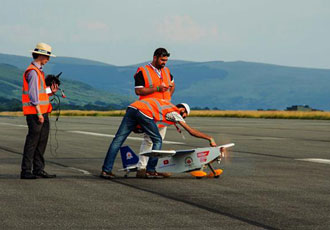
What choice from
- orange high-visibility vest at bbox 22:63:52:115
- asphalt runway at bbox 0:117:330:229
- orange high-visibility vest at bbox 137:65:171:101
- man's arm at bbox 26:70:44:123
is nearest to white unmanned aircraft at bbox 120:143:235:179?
asphalt runway at bbox 0:117:330:229

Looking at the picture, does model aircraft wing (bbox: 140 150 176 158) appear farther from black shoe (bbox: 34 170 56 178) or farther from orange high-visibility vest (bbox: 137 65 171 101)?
black shoe (bbox: 34 170 56 178)

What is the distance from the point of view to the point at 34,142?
35.9 feet

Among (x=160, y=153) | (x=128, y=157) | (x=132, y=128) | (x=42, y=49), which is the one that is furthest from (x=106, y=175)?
(x=42, y=49)

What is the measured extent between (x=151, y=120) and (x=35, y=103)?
1.74 metres

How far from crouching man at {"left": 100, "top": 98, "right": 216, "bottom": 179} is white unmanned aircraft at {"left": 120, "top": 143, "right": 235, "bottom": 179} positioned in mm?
163

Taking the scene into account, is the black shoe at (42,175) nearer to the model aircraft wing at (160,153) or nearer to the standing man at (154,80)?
the standing man at (154,80)

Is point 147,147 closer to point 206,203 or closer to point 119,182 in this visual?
point 119,182

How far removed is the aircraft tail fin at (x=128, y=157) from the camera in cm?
1124

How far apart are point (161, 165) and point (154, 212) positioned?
3.51m

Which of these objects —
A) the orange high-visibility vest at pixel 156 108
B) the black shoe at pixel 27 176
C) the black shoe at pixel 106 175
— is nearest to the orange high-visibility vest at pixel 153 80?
the orange high-visibility vest at pixel 156 108

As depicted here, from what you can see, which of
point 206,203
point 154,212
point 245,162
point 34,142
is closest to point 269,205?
point 206,203

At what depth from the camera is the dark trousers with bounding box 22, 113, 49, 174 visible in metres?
10.9

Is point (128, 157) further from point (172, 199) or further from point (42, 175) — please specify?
point (172, 199)

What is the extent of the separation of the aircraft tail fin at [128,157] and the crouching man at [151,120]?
0.29m
